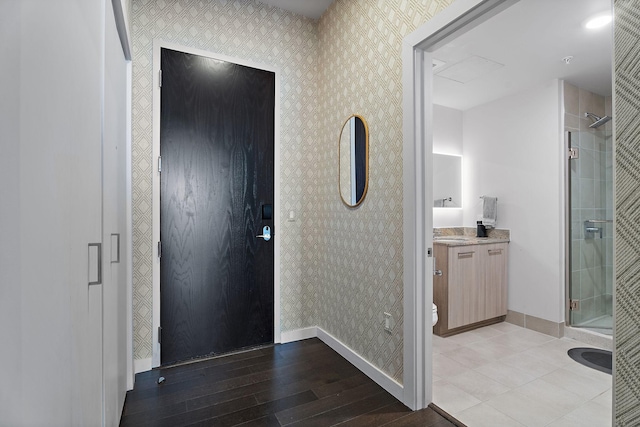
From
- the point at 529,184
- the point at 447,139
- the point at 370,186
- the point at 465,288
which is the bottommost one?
the point at 465,288

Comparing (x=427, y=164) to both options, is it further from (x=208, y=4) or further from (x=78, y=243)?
(x=208, y=4)

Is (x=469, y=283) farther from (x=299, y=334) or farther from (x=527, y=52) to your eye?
(x=527, y=52)

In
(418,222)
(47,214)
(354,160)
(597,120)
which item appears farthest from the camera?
(597,120)

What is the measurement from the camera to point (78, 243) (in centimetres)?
91

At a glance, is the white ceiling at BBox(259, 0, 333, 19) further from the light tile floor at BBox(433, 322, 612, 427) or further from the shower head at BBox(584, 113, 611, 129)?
the light tile floor at BBox(433, 322, 612, 427)

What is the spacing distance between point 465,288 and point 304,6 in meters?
3.08

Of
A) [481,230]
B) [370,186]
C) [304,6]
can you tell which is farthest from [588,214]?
[304,6]

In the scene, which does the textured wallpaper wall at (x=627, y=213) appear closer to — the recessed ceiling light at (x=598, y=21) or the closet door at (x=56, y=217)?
the closet door at (x=56, y=217)

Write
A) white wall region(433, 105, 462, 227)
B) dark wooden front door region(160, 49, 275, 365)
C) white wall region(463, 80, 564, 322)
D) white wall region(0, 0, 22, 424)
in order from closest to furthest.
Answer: white wall region(0, 0, 22, 424) < dark wooden front door region(160, 49, 275, 365) < white wall region(463, 80, 564, 322) < white wall region(433, 105, 462, 227)

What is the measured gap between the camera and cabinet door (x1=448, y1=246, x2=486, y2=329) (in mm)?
3043

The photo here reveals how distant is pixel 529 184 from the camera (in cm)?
338

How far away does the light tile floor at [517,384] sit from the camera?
1759mm

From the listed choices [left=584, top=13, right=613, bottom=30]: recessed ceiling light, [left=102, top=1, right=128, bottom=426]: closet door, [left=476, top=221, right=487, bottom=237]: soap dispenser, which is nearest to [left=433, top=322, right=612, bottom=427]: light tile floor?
[left=476, top=221, right=487, bottom=237]: soap dispenser

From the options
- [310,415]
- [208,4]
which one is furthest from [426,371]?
[208,4]
